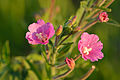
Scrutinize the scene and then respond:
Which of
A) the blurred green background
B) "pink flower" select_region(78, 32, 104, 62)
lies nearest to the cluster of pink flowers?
"pink flower" select_region(78, 32, 104, 62)

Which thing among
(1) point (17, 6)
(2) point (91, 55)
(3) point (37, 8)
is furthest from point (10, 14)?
(2) point (91, 55)

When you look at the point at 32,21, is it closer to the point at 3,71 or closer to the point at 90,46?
the point at 3,71

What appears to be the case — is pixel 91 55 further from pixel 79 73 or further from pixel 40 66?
pixel 40 66

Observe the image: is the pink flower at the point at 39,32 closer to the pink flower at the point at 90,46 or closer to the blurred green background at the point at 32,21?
the pink flower at the point at 90,46

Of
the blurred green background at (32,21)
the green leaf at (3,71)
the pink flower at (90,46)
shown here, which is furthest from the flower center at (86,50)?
the green leaf at (3,71)

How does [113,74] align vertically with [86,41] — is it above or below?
below

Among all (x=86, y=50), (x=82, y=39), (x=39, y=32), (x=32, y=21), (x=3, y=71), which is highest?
(x=32, y=21)

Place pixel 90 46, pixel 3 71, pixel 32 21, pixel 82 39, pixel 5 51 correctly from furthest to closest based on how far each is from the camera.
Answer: pixel 32 21 → pixel 3 71 → pixel 5 51 → pixel 90 46 → pixel 82 39

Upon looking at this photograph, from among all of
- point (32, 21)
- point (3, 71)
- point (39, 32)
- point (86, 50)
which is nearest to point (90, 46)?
point (86, 50)
